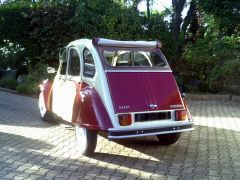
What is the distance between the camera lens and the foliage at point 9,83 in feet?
47.1

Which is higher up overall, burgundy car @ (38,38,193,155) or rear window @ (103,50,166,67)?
rear window @ (103,50,166,67)

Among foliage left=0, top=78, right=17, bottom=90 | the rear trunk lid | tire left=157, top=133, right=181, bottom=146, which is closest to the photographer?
the rear trunk lid

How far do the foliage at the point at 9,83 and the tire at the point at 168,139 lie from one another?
8082 mm

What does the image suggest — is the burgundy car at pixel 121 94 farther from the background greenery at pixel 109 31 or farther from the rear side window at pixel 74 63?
the background greenery at pixel 109 31

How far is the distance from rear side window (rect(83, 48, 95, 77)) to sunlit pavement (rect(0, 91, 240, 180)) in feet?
4.11

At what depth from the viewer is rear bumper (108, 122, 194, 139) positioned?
6.10 meters

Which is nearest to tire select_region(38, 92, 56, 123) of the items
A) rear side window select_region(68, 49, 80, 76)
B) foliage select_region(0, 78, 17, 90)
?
rear side window select_region(68, 49, 80, 76)

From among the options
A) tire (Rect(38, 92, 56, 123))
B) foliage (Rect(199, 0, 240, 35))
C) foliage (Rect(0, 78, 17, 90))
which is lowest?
tire (Rect(38, 92, 56, 123))

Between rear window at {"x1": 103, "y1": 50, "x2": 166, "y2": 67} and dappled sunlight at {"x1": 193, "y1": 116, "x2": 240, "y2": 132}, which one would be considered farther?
dappled sunlight at {"x1": 193, "y1": 116, "x2": 240, "y2": 132}

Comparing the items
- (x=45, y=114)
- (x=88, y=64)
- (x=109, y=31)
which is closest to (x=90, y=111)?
(x=88, y=64)

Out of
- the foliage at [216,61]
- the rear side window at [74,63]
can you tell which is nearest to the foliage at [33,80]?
the foliage at [216,61]

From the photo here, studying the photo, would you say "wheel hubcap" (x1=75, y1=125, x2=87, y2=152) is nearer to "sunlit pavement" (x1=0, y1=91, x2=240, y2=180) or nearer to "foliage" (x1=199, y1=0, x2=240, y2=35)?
"sunlit pavement" (x1=0, y1=91, x2=240, y2=180)

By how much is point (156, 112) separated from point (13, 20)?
10.2 meters

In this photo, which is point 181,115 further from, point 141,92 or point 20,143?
point 20,143
